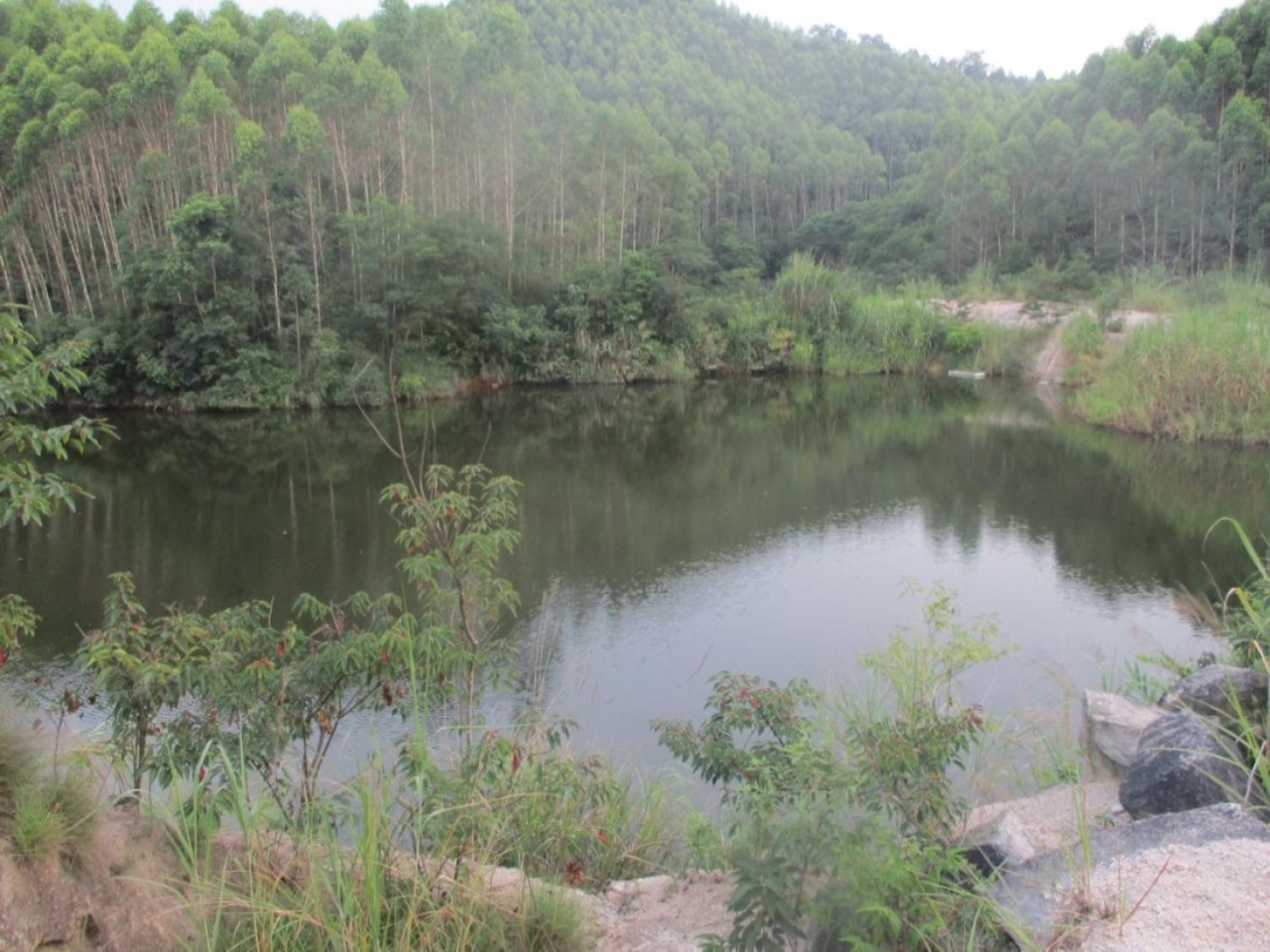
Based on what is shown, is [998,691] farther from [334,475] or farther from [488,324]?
[488,324]

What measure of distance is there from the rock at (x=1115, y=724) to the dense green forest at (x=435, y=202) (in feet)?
41.4

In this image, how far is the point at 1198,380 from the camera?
15.9m

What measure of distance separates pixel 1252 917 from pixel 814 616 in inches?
247

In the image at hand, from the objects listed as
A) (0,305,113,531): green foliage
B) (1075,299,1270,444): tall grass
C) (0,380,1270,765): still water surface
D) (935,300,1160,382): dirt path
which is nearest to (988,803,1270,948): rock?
(0,305,113,531): green foliage

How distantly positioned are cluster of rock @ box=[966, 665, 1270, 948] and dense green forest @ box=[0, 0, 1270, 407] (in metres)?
13.4

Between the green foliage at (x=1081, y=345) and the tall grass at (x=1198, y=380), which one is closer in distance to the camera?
the tall grass at (x=1198, y=380)

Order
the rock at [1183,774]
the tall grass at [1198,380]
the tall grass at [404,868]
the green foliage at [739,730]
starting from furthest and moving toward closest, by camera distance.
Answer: the tall grass at [1198,380], the green foliage at [739,730], the rock at [1183,774], the tall grass at [404,868]

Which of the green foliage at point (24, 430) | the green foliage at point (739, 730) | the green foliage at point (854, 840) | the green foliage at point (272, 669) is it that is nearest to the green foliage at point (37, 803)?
the green foliage at point (272, 669)

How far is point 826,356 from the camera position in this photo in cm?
3022

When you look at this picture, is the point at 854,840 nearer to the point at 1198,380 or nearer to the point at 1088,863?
the point at 1088,863

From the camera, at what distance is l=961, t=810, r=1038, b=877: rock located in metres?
2.96

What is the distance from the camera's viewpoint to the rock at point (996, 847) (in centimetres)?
296

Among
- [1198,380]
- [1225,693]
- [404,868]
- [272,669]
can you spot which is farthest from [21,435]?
[1198,380]

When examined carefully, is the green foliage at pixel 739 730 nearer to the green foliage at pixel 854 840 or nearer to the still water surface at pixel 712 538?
the green foliage at pixel 854 840
